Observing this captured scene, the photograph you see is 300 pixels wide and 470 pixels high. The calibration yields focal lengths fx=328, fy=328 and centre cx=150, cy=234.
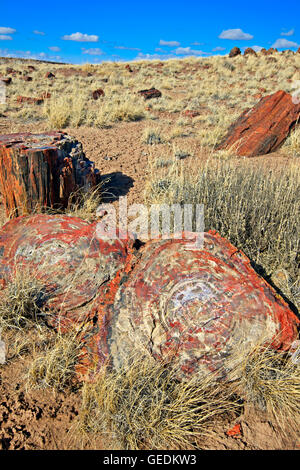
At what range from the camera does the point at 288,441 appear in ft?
5.61

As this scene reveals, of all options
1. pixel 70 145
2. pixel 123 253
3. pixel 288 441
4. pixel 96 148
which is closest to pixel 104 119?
pixel 96 148

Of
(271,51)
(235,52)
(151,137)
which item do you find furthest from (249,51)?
(151,137)

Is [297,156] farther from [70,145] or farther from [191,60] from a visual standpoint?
[191,60]

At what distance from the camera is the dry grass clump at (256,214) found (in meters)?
2.96

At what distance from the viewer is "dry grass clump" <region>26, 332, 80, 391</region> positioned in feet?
6.29

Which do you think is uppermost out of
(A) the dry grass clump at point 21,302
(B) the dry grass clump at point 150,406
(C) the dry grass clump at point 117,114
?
(C) the dry grass clump at point 117,114

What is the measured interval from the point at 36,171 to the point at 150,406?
2.58m

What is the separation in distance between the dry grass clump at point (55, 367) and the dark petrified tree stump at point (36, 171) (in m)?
1.90

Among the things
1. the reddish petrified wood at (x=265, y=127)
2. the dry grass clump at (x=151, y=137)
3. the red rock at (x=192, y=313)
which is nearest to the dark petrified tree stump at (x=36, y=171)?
the red rock at (x=192, y=313)

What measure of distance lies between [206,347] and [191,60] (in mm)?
24240

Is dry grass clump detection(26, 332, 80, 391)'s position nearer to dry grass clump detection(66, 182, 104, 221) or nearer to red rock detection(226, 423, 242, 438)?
red rock detection(226, 423, 242, 438)

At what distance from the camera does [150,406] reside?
69.5 inches

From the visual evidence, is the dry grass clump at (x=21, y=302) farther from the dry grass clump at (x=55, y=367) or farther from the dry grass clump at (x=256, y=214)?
the dry grass clump at (x=256, y=214)

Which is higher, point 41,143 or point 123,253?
point 41,143
